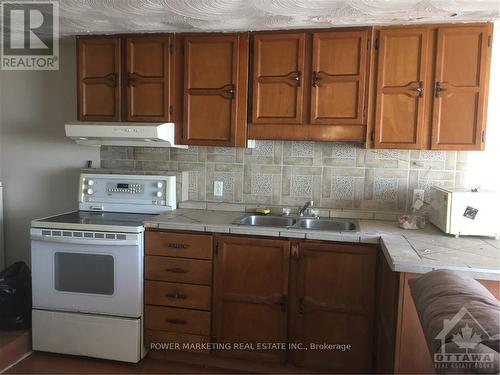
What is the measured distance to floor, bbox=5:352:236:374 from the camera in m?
2.44

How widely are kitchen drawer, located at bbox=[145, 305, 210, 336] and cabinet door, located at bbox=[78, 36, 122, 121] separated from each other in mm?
1305

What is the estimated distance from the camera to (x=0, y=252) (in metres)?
3.25

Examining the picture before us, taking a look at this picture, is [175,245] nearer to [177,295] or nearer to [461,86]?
[177,295]

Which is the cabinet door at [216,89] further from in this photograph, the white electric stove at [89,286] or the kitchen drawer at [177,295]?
the kitchen drawer at [177,295]

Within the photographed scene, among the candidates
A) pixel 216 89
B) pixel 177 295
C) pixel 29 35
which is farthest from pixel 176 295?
pixel 29 35

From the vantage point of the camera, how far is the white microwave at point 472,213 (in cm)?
215

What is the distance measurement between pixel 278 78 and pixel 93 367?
6.92 feet

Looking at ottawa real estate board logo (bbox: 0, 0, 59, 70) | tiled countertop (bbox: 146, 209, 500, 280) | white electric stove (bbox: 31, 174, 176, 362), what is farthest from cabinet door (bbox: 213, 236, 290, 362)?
ottawa real estate board logo (bbox: 0, 0, 59, 70)

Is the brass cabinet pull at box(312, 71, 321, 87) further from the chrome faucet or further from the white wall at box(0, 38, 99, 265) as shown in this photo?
the white wall at box(0, 38, 99, 265)

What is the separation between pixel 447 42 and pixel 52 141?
9.32ft

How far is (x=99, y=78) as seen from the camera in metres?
2.76

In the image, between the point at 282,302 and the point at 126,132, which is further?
the point at 126,132

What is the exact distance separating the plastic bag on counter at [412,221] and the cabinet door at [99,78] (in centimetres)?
195

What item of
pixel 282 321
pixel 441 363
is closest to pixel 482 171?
pixel 282 321
